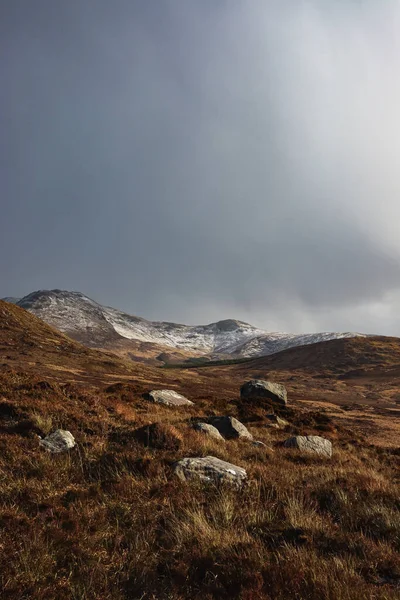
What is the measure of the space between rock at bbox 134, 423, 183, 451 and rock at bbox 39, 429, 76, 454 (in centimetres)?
200

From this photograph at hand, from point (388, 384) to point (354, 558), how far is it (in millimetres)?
93251

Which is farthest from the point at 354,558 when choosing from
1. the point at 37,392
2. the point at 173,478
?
the point at 37,392

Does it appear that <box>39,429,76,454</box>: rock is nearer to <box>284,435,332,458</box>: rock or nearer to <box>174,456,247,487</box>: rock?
<box>174,456,247,487</box>: rock

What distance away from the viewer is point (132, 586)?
4363 mm

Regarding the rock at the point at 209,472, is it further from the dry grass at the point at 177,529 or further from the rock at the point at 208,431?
the rock at the point at 208,431

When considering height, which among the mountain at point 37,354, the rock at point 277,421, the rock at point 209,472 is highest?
the mountain at point 37,354

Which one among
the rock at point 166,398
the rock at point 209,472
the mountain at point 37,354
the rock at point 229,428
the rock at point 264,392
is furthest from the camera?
the mountain at point 37,354

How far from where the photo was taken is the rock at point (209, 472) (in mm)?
7766

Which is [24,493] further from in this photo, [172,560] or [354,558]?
[354,558]

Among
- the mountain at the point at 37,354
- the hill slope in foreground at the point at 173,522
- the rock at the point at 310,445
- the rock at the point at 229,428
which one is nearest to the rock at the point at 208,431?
the hill slope in foreground at the point at 173,522

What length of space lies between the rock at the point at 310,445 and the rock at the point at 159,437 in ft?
18.3

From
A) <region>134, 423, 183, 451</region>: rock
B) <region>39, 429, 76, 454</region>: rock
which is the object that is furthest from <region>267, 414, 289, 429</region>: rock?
<region>39, 429, 76, 454</region>: rock

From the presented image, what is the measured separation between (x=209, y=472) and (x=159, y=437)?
273cm

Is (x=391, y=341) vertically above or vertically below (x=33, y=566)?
above
